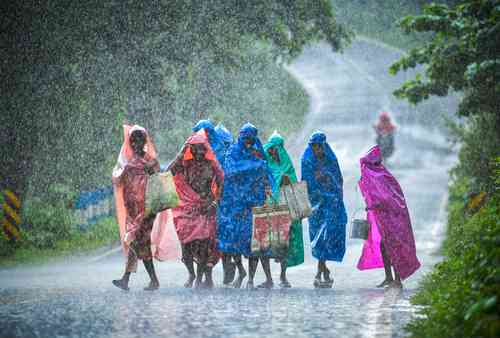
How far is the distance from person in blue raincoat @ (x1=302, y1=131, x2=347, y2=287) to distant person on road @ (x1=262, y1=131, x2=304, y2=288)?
19cm

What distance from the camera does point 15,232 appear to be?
18578mm

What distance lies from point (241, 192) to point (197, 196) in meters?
0.52

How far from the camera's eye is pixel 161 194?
12.0 m

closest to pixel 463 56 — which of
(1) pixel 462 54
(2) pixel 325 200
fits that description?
(1) pixel 462 54

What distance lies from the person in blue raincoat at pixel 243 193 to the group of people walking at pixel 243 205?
0.01 meters

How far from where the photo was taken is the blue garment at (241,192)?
12609 mm

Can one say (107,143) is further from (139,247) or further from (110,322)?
(110,322)

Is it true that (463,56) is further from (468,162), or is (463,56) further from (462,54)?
(468,162)

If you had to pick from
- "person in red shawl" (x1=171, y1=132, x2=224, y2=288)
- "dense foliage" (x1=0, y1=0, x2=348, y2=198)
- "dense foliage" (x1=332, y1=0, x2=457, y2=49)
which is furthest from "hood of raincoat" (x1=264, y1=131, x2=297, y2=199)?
"dense foliage" (x1=332, y1=0, x2=457, y2=49)

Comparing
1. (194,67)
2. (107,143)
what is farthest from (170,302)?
(194,67)

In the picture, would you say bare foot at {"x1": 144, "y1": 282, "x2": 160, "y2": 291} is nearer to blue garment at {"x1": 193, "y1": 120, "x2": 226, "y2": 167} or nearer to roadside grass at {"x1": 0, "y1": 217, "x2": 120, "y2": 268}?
blue garment at {"x1": 193, "y1": 120, "x2": 226, "y2": 167}

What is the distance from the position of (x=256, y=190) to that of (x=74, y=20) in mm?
8663

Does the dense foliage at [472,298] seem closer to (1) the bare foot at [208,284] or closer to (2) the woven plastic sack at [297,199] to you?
(2) the woven plastic sack at [297,199]

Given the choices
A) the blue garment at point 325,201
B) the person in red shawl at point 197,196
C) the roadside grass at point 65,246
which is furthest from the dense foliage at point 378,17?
the person in red shawl at point 197,196
